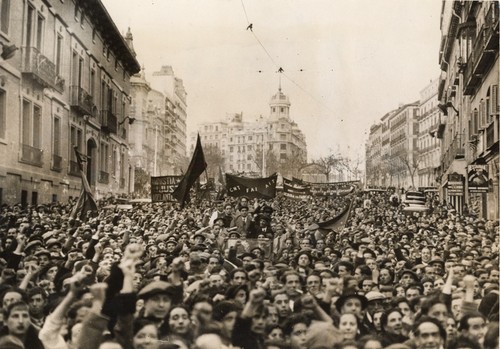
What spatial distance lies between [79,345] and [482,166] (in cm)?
971

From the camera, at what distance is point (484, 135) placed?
16.8m

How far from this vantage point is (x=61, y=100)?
39.1ft

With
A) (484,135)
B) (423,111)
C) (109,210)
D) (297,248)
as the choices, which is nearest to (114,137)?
(109,210)

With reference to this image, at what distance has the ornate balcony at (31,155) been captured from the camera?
10.9 m

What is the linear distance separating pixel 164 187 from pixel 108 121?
1.77m

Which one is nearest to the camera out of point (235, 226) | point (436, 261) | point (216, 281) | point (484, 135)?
point (216, 281)

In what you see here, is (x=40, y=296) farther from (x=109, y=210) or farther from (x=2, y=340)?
(x=109, y=210)

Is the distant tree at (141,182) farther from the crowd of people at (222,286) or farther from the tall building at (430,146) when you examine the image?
the tall building at (430,146)

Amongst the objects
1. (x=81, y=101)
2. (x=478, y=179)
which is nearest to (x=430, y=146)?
(x=478, y=179)

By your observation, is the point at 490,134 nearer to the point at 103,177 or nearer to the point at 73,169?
the point at 103,177

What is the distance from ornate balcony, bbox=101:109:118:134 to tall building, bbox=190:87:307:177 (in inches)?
61.5

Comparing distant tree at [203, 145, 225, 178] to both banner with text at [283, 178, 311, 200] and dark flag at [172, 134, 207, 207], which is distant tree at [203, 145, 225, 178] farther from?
dark flag at [172, 134, 207, 207]

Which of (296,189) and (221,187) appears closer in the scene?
(221,187)

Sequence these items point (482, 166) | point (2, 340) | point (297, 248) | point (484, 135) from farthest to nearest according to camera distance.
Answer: point (484, 135)
point (482, 166)
point (297, 248)
point (2, 340)
